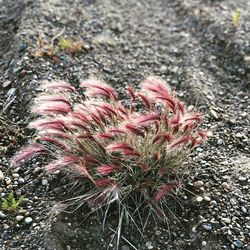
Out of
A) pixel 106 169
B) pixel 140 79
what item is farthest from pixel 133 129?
pixel 140 79

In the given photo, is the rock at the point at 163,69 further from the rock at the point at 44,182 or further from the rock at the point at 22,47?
the rock at the point at 44,182

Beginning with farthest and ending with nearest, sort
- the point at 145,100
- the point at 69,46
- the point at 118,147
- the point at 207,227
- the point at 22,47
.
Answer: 1. the point at 69,46
2. the point at 22,47
3. the point at 145,100
4. the point at 207,227
5. the point at 118,147

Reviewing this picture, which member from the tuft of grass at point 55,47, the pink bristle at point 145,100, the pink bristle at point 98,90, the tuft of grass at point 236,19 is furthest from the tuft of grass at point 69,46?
the tuft of grass at point 236,19

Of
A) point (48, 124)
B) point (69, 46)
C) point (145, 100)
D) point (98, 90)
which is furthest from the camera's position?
point (69, 46)

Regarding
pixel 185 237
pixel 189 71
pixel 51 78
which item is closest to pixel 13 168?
pixel 51 78

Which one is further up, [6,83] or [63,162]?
[63,162]

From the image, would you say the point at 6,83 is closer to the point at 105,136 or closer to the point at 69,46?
the point at 69,46

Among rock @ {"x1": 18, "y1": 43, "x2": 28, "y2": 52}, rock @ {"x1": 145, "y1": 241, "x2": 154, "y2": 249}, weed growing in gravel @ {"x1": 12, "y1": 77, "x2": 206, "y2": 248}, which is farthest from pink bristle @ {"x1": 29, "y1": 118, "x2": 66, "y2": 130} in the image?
rock @ {"x1": 18, "y1": 43, "x2": 28, "y2": 52}
